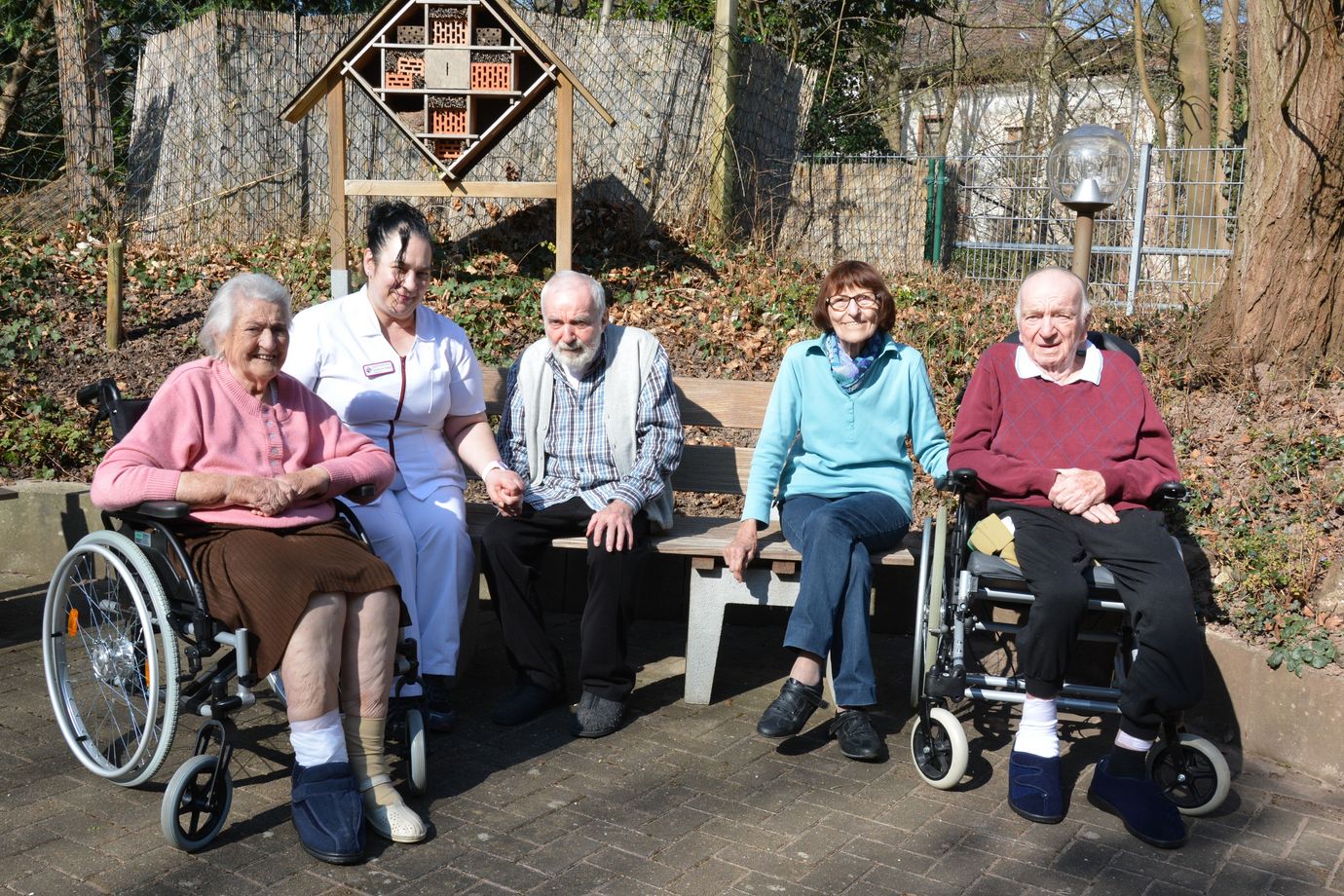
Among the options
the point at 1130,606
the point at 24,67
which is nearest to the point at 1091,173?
the point at 1130,606

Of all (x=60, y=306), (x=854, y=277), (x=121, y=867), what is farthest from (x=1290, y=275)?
(x=60, y=306)

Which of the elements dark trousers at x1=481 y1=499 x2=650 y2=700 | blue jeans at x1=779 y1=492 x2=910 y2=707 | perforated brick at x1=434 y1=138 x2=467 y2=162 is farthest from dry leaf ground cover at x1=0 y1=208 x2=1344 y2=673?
dark trousers at x1=481 y1=499 x2=650 y2=700

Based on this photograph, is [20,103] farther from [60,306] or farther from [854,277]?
[854,277]

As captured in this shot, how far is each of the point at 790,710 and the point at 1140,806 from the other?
1.09 m

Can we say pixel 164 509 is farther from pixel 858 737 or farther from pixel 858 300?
pixel 858 300

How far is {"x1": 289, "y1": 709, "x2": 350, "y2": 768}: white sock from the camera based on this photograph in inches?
123

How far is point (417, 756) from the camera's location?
Result: 134 inches

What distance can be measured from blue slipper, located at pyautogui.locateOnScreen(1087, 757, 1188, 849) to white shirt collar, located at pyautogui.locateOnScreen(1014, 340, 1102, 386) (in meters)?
1.21

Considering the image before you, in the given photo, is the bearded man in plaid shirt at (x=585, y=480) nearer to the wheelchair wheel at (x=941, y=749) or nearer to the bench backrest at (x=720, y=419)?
the bench backrest at (x=720, y=419)

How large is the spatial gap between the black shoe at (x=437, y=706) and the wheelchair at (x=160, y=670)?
0.58 feet

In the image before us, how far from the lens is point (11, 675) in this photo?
4402 mm

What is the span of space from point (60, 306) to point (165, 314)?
661mm

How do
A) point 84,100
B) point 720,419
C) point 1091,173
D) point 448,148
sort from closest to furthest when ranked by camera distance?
point 720,419 < point 1091,173 < point 448,148 < point 84,100

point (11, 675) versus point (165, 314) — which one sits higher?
point (165, 314)
